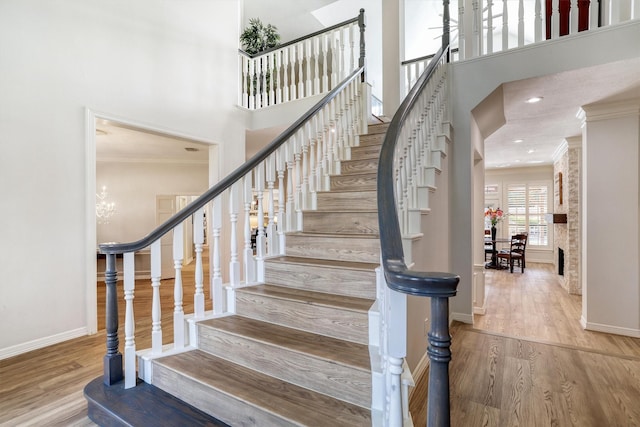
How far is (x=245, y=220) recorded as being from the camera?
7.71ft

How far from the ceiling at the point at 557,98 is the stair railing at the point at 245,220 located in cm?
181

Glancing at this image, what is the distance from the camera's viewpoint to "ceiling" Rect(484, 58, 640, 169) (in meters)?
3.00

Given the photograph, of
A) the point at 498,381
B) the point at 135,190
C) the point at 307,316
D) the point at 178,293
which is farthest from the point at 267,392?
the point at 135,190

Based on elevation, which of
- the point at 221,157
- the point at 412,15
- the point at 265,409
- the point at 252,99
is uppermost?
the point at 412,15

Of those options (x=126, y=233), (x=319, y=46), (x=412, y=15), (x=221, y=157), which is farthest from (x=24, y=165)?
(x=412, y=15)

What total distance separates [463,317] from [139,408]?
3.17 meters

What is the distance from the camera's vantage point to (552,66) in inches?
118

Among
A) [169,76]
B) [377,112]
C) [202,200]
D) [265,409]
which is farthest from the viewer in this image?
[377,112]

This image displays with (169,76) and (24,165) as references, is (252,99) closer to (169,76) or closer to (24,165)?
(169,76)

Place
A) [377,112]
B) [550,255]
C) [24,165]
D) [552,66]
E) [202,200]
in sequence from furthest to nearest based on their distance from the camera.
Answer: [550,255] → [377,112] → [552,66] → [24,165] → [202,200]

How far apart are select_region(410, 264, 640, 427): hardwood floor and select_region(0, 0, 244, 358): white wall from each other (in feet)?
10.2

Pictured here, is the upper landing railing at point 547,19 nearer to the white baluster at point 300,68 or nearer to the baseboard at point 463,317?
the white baluster at point 300,68

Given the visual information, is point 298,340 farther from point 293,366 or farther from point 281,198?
point 281,198

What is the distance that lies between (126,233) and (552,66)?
7.63m
